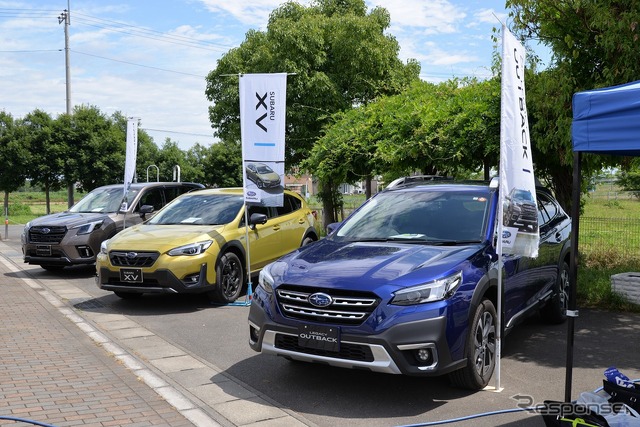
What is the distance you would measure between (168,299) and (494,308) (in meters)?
5.69

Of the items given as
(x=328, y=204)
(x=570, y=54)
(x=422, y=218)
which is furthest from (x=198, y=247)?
(x=328, y=204)

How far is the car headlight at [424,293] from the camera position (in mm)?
4570

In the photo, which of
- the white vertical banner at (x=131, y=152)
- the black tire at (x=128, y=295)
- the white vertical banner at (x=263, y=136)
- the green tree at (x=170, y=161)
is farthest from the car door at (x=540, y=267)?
the green tree at (x=170, y=161)

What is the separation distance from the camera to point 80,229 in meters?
11.8

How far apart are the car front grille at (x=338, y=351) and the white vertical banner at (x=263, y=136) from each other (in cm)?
449

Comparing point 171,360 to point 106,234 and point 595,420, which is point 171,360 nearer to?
point 595,420

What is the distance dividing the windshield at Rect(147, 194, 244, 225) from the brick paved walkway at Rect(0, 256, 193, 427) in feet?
8.12

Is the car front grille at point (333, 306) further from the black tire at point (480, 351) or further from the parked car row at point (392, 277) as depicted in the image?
the black tire at point (480, 351)

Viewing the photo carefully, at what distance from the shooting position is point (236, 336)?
23.5 feet

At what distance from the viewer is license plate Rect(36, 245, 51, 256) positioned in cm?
1167

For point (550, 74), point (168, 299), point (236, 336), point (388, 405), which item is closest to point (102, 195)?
point (168, 299)

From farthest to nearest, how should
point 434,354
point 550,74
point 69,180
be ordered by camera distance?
point 69,180, point 550,74, point 434,354

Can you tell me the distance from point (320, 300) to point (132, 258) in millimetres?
4478

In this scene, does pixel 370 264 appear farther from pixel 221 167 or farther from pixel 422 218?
pixel 221 167
